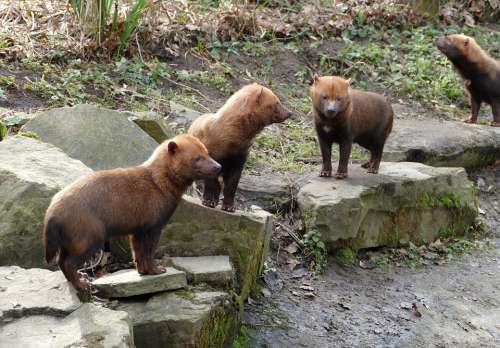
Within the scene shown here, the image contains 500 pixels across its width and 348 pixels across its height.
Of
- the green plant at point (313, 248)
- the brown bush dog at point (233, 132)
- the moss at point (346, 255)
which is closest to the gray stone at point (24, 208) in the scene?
the brown bush dog at point (233, 132)

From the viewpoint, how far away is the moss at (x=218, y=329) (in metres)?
5.89

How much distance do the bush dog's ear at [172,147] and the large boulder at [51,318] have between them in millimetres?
→ 1278

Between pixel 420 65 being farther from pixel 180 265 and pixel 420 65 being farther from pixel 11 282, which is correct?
pixel 11 282

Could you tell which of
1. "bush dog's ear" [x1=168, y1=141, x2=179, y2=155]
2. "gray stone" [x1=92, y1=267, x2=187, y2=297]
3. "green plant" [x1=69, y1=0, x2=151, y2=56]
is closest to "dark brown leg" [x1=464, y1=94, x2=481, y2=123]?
"green plant" [x1=69, y1=0, x2=151, y2=56]

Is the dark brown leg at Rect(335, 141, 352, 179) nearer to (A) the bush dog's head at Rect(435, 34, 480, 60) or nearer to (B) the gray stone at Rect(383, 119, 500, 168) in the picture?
(B) the gray stone at Rect(383, 119, 500, 168)

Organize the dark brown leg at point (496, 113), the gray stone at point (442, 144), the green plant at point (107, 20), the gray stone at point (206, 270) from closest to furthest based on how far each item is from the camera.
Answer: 1. the gray stone at point (206, 270)
2. the gray stone at point (442, 144)
3. the green plant at point (107, 20)
4. the dark brown leg at point (496, 113)

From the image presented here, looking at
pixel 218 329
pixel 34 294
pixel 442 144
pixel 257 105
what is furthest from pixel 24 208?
pixel 442 144

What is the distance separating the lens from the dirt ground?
705 cm

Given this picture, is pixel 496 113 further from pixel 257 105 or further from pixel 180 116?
pixel 257 105

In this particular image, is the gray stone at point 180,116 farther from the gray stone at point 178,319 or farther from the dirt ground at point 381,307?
the gray stone at point 178,319

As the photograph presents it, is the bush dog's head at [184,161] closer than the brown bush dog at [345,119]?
Yes

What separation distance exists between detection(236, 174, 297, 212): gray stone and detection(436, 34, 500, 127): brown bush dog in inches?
197

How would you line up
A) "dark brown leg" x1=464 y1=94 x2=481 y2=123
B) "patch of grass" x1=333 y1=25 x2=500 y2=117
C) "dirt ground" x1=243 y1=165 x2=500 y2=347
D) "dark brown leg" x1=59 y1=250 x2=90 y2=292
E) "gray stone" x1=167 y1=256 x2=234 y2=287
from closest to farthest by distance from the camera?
"dark brown leg" x1=59 y1=250 x2=90 y2=292 → "gray stone" x1=167 y1=256 x2=234 y2=287 → "dirt ground" x1=243 y1=165 x2=500 y2=347 → "dark brown leg" x1=464 y1=94 x2=481 y2=123 → "patch of grass" x1=333 y1=25 x2=500 y2=117

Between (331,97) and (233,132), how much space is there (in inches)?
69.4
